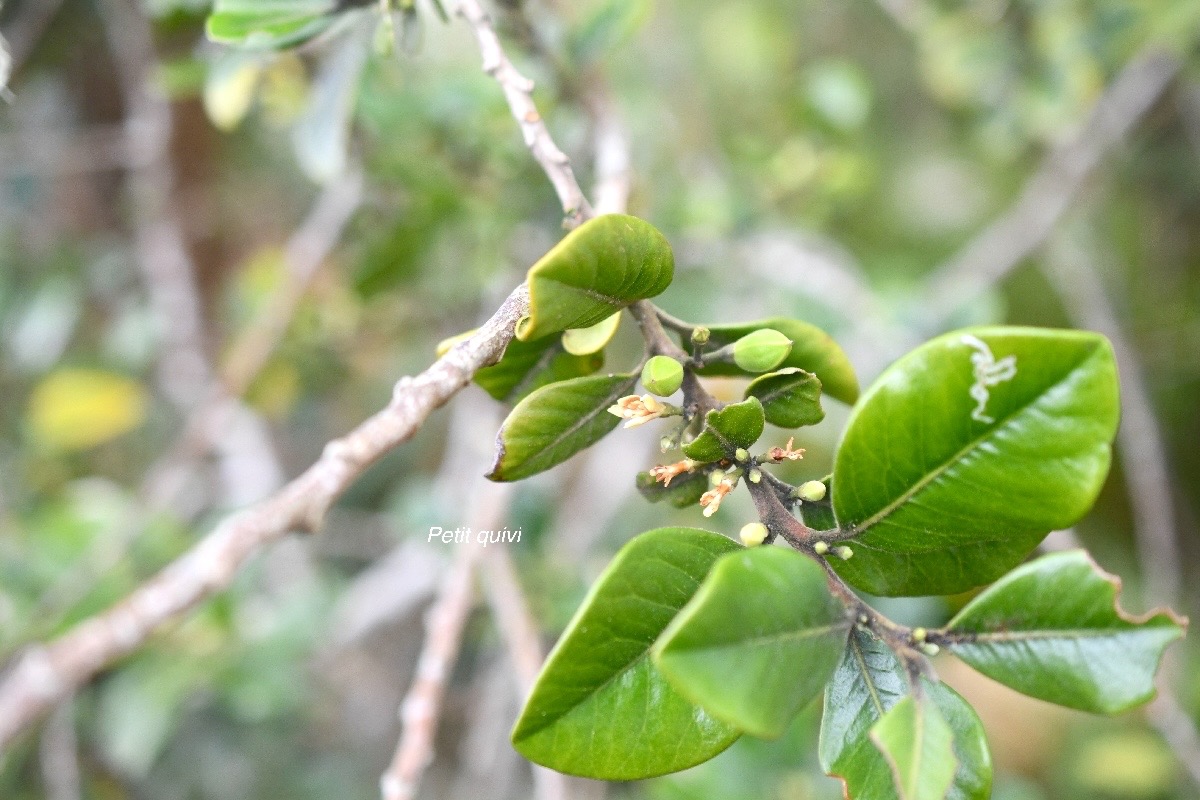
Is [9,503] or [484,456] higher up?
[9,503]

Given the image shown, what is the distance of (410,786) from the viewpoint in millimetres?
575

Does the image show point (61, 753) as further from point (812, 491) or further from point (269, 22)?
point (812, 491)

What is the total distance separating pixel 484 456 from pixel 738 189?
651 millimetres

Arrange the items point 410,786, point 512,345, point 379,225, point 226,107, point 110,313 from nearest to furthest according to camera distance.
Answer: point 512,345, point 410,786, point 226,107, point 379,225, point 110,313

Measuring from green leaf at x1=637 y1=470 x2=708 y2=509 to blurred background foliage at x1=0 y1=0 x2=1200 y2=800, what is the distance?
0.38m

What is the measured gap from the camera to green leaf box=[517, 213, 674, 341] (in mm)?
353

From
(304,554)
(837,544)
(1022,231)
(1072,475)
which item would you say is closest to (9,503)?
(304,554)

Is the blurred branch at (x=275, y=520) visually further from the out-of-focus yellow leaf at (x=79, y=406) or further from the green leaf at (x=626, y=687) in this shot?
the out-of-focus yellow leaf at (x=79, y=406)

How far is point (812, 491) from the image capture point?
43cm

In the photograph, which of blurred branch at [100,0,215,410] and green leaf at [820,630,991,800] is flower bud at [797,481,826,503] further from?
blurred branch at [100,0,215,410]

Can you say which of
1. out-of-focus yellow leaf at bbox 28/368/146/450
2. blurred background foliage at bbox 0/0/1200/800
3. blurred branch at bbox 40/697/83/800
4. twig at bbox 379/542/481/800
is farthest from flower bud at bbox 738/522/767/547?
out-of-focus yellow leaf at bbox 28/368/146/450

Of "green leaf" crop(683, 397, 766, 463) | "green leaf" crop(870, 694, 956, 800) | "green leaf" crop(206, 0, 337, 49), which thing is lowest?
"green leaf" crop(870, 694, 956, 800)

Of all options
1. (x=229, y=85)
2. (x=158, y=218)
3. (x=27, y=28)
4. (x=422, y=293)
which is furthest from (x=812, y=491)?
(x=158, y=218)

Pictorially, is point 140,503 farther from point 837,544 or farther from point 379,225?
point 837,544
